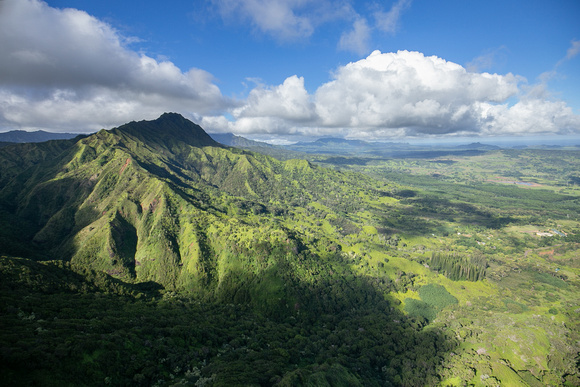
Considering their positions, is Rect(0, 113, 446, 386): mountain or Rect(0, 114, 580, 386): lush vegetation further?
Rect(0, 114, 580, 386): lush vegetation

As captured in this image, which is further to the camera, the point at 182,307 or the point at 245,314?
the point at 245,314

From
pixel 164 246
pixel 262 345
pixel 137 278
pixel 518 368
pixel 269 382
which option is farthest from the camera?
pixel 164 246

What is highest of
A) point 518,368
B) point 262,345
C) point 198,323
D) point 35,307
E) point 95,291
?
point 35,307

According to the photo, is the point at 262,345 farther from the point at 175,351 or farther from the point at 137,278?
the point at 137,278

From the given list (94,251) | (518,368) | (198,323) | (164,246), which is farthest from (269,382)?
(94,251)

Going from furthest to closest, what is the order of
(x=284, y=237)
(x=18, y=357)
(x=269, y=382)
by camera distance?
(x=284, y=237) < (x=269, y=382) < (x=18, y=357)

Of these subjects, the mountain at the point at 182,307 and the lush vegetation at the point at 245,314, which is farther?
the lush vegetation at the point at 245,314

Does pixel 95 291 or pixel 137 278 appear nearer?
pixel 95 291

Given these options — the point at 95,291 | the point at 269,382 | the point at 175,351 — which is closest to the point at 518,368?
the point at 269,382

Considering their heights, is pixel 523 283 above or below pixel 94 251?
below

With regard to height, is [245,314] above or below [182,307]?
below

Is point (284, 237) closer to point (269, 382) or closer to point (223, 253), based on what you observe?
point (223, 253)
